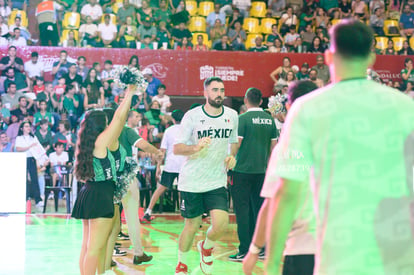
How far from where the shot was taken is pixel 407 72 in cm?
1750

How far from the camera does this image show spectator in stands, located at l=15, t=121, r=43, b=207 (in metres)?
13.9

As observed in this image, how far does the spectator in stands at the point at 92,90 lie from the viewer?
15.6 meters

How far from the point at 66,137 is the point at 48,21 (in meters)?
4.28

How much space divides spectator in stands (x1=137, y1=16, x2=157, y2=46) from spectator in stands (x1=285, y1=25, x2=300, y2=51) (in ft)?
13.2

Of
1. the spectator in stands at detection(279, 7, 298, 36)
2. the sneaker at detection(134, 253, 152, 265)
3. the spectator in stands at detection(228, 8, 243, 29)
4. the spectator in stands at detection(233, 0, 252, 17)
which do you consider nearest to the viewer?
the sneaker at detection(134, 253, 152, 265)

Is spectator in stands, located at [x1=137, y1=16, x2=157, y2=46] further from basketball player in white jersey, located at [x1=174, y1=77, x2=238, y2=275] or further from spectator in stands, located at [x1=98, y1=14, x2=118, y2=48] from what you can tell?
basketball player in white jersey, located at [x1=174, y1=77, x2=238, y2=275]

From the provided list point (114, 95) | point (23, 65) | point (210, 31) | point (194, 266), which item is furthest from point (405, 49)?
point (194, 266)

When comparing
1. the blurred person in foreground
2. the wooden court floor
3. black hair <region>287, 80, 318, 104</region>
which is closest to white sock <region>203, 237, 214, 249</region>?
the wooden court floor

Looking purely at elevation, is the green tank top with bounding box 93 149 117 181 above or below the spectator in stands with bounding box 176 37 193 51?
below

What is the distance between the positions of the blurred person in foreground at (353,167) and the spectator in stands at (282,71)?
46.1ft

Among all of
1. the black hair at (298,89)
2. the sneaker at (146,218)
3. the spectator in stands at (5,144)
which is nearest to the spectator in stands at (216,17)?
the spectator in stands at (5,144)

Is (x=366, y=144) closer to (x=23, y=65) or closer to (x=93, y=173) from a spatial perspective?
(x=93, y=173)

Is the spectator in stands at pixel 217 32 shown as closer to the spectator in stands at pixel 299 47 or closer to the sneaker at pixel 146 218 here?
the spectator in stands at pixel 299 47

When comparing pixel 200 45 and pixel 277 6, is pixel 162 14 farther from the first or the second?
pixel 277 6
